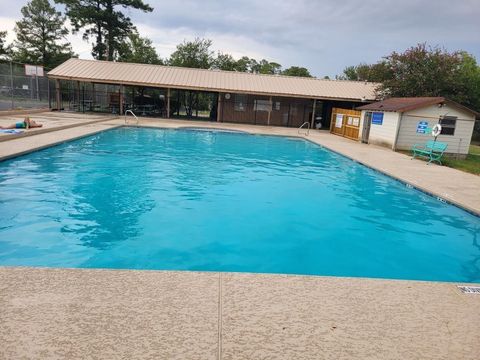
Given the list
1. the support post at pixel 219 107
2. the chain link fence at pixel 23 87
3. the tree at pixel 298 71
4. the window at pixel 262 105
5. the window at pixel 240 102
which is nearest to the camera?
the chain link fence at pixel 23 87

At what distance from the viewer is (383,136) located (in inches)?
767

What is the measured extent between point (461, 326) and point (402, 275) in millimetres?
2745

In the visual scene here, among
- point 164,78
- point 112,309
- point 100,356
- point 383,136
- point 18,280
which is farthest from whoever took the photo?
point 164,78

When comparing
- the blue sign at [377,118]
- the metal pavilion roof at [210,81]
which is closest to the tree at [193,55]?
the metal pavilion roof at [210,81]

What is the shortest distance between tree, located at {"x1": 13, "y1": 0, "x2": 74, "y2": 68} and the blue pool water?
43962 millimetres

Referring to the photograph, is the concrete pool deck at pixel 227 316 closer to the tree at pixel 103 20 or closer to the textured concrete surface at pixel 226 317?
the textured concrete surface at pixel 226 317

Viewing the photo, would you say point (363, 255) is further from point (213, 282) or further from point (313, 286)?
point (213, 282)

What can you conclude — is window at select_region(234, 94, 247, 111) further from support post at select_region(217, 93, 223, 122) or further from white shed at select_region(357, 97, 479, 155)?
white shed at select_region(357, 97, 479, 155)

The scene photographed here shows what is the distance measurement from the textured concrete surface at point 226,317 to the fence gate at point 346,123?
20772 mm

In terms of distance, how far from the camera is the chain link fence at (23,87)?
22.1m

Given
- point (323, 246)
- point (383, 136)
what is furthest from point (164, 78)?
point (323, 246)

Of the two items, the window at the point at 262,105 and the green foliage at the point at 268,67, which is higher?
the green foliage at the point at 268,67

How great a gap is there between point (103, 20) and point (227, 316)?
44660 mm

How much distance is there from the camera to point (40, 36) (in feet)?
163
